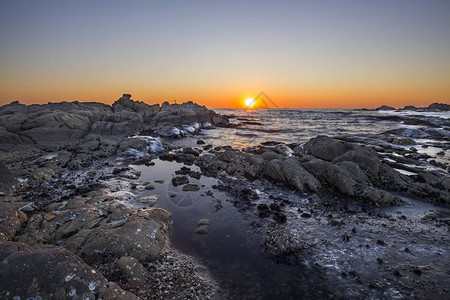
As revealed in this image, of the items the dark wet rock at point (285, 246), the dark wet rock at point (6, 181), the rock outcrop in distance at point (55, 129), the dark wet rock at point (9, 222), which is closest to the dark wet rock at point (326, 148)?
the dark wet rock at point (285, 246)

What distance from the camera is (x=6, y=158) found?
907 inches

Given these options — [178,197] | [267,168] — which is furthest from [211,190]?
[267,168]

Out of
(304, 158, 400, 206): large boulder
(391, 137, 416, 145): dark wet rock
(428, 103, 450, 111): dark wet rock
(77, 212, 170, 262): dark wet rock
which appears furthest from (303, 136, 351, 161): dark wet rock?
(428, 103, 450, 111): dark wet rock

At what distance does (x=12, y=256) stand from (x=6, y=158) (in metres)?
26.0

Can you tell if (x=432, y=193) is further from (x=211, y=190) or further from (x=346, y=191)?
(x=211, y=190)

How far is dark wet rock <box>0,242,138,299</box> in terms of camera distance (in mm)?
4977

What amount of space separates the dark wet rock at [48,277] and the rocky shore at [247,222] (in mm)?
23

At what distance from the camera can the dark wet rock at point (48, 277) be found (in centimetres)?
498

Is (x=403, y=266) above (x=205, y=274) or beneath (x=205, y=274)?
above

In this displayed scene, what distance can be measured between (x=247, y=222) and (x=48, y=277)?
28.7 feet

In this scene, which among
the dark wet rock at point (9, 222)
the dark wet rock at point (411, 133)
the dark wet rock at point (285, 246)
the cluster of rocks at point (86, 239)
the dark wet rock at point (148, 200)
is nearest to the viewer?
the cluster of rocks at point (86, 239)

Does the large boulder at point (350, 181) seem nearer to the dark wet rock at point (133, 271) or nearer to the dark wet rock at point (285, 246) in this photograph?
the dark wet rock at point (285, 246)

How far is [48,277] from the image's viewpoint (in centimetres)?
522

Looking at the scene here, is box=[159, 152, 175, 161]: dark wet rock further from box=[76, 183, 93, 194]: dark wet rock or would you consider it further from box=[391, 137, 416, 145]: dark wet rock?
box=[391, 137, 416, 145]: dark wet rock
